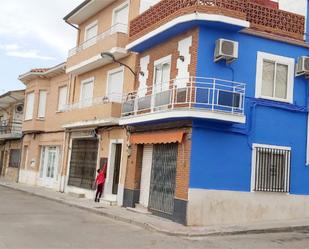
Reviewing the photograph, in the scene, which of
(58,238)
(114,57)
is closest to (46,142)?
(114,57)

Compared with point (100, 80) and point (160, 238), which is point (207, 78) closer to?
point (160, 238)

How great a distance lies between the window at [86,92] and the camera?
2381 centimetres

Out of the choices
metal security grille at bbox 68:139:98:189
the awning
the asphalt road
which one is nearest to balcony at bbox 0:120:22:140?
metal security grille at bbox 68:139:98:189

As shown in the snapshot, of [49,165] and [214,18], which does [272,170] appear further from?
[49,165]

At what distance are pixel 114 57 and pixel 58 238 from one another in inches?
421

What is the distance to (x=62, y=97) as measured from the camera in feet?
91.3

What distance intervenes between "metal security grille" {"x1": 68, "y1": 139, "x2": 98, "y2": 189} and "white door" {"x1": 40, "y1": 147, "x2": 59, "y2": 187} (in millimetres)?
2771

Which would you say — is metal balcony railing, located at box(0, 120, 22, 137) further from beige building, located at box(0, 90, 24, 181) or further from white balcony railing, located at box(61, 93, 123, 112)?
white balcony railing, located at box(61, 93, 123, 112)

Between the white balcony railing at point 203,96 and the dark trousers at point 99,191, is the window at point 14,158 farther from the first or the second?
the white balcony railing at point 203,96

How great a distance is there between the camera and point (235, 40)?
15664 millimetres

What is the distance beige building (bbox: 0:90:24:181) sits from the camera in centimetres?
3566

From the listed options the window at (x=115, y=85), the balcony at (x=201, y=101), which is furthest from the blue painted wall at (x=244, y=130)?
the window at (x=115, y=85)

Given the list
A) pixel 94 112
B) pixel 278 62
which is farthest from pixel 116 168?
pixel 278 62

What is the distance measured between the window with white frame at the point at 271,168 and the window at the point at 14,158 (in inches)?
899
